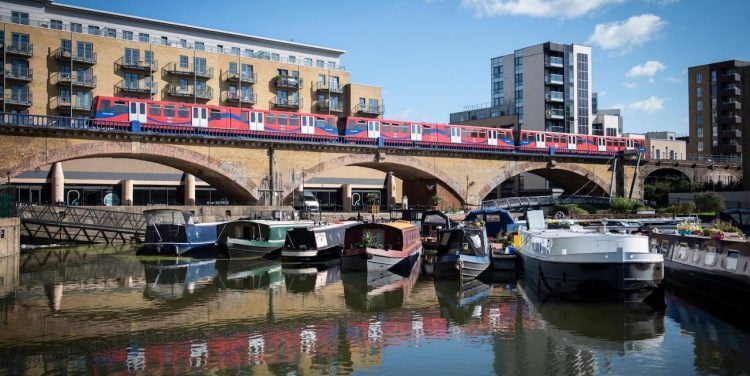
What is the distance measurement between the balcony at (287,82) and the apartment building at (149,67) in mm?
115

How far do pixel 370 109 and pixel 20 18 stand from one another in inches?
1531

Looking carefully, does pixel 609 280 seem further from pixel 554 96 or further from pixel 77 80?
pixel 554 96

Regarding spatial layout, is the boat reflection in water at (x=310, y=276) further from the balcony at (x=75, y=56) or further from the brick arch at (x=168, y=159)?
the balcony at (x=75, y=56)

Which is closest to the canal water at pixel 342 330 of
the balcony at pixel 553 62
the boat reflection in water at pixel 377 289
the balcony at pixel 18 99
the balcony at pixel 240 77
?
the boat reflection in water at pixel 377 289

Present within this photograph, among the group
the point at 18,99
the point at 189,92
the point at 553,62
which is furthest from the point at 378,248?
the point at 553,62

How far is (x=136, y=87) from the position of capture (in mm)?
65562

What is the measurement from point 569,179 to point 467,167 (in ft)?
58.4

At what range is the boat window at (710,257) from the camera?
2002cm

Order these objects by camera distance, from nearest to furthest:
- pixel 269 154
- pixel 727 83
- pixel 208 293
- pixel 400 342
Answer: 1. pixel 400 342
2. pixel 208 293
3. pixel 269 154
4. pixel 727 83

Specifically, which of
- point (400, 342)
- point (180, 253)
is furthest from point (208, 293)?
point (180, 253)

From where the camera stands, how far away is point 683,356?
14.8 metres

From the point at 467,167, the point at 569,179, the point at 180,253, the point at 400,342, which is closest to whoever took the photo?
the point at 400,342

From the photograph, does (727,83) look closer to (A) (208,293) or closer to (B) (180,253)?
(B) (180,253)

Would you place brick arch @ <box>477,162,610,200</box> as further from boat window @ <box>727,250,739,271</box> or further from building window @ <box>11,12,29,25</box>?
building window @ <box>11,12,29,25</box>
